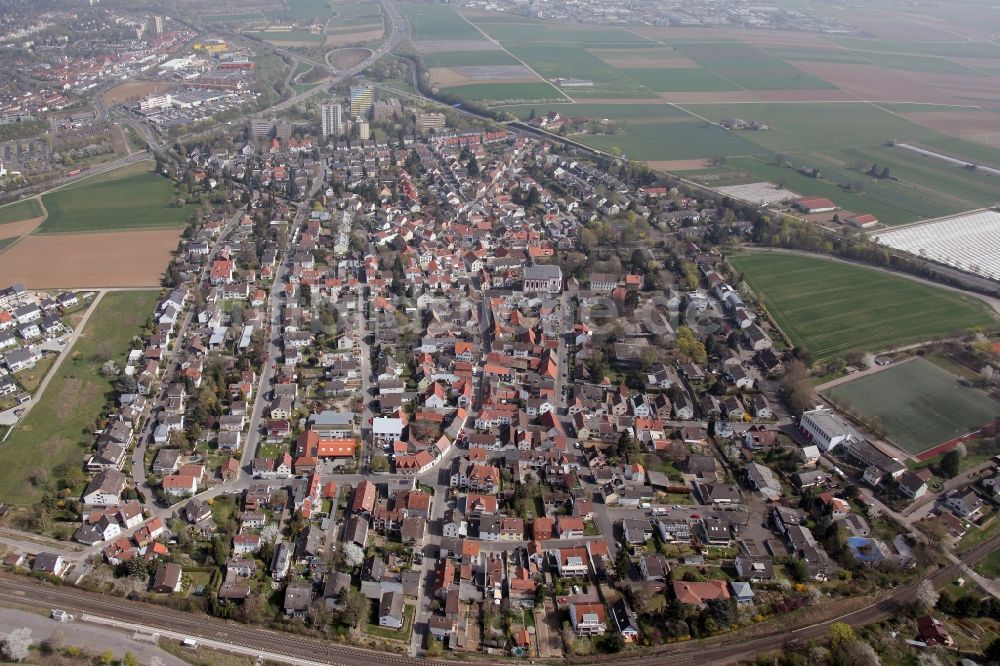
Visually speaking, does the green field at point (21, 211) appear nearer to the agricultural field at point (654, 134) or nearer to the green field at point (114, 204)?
the green field at point (114, 204)

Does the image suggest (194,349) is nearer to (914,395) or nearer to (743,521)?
(743,521)

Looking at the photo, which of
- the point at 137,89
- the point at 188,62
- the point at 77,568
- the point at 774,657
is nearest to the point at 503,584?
the point at 774,657

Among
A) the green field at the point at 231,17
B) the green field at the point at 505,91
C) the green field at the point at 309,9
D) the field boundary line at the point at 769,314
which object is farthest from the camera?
the green field at the point at 309,9

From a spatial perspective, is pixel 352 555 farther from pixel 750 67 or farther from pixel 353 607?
pixel 750 67

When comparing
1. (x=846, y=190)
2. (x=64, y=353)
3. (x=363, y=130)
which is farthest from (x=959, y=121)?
(x=64, y=353)

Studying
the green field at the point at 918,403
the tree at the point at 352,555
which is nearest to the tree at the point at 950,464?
the green field at the point at 918,403

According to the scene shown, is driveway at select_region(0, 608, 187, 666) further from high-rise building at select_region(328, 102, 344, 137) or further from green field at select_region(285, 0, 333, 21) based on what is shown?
green field at select_region(285, 0, 333, 21)

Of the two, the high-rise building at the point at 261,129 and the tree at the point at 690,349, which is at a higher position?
the high-rise building at the point at 261,129
